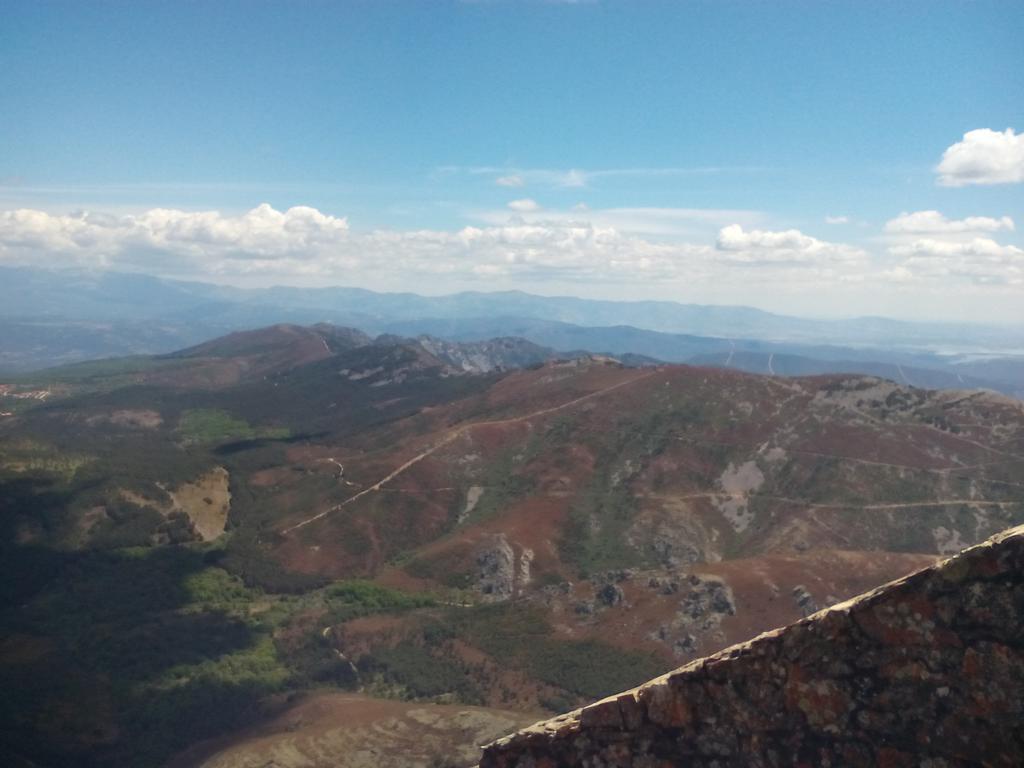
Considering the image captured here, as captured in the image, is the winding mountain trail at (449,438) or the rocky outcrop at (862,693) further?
the winding mountain trail at (449,438)

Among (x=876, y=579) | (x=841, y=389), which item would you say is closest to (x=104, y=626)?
(x=876, y=579)

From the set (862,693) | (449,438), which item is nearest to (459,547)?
(449,438)

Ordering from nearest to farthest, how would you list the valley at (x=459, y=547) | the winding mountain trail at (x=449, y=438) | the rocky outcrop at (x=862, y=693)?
1. the rocky outcrop at (x=862, y=693)
2. the valley at (x=459, y=547)
3. the winding mountain trail at (x=449, y=438)

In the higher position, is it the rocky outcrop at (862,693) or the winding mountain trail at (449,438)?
the rocky outcrop at (862,693)

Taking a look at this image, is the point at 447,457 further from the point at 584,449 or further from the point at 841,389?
the point at 841,389

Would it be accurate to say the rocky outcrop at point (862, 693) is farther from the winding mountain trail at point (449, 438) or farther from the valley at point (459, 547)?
the winding mountain trail at point (449, 438)

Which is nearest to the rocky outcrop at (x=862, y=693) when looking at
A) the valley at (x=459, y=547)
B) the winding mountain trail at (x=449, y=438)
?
the valley at (x=459, y=547)
